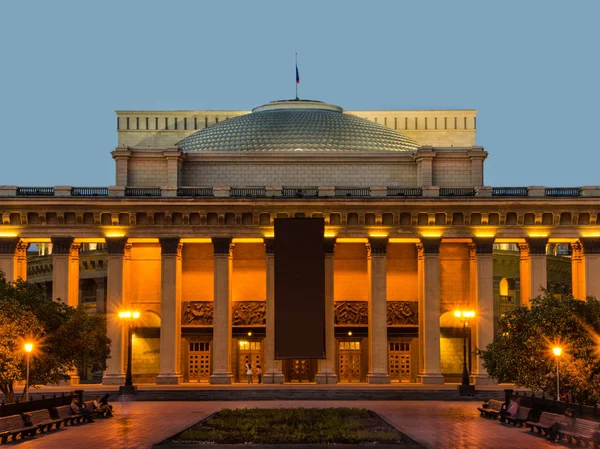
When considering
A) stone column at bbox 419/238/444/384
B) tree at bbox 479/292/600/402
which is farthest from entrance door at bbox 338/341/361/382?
tree at bbox 479/292/600/402

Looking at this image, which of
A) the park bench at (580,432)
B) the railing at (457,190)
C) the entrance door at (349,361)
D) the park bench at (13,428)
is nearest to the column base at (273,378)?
the entrance door at (349,361)

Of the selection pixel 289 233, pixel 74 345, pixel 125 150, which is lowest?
pixel 74 345

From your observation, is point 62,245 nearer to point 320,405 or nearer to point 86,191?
point 86,191

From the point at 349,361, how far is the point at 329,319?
4.28 metres

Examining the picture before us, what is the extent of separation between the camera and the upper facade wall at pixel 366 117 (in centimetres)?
8550

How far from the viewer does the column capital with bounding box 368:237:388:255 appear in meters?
64.3

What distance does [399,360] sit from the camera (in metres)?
66.6

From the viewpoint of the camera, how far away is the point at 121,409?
45750 millimetres

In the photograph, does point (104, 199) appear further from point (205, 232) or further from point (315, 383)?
point (315, 383)

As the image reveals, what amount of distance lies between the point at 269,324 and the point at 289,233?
7631 mm

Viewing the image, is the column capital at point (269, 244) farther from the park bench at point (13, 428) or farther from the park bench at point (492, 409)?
the park bench at point (13, 428)

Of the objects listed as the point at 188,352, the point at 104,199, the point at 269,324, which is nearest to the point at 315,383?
the point at 269,324

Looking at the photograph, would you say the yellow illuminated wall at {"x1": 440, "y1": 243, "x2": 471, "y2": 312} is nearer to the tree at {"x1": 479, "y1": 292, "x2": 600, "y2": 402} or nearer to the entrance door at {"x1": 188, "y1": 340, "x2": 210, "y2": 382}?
the entrance door at {"x1": 188, "y1": 340, "x2": 210, "y2": 382}

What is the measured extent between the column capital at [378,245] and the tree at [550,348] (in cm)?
2026
